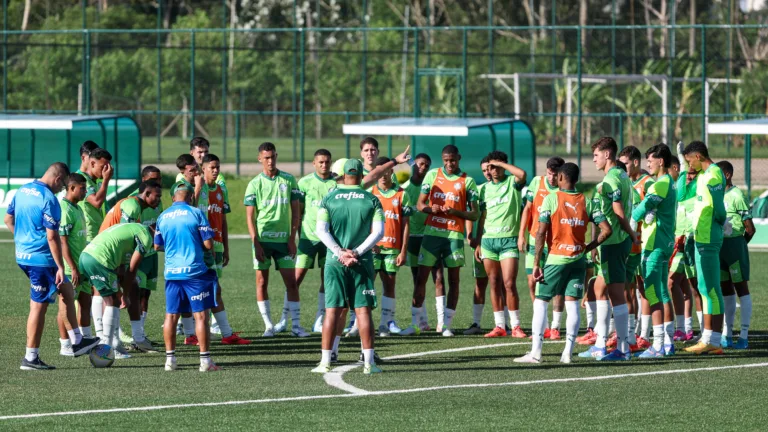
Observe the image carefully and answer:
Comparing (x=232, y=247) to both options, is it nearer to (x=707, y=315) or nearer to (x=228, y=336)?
(x=228, y=336)

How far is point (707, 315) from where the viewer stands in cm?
1293

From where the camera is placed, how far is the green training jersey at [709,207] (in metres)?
12.7

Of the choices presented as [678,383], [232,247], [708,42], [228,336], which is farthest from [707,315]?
[708,42]

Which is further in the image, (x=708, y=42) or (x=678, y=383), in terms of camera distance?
(x=708, y=42)

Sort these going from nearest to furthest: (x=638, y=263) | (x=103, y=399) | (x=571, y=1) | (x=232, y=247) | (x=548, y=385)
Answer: (x=103, y=399) < (x=548, y=385) < (x=638, y=263) < (x=232, y=247) < (x=571, y=1)

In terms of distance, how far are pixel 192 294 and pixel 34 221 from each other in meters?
1.70

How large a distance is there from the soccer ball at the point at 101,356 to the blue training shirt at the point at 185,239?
1085 mm

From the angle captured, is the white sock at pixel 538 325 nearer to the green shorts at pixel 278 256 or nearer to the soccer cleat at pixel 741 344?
the soccer cleat at pixel 741 344

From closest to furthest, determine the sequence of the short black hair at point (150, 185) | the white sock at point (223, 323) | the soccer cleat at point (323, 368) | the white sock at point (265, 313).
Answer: the soccer cleat at point (323, 368)
the short black hair at point (150, 185)
the white sock at point (223, 323)
the white sock at point (265, 313)

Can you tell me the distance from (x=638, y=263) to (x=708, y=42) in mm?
45056

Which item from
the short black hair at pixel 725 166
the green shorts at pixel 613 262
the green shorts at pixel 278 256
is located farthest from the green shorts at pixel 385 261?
the short black hair at pixel 725 166

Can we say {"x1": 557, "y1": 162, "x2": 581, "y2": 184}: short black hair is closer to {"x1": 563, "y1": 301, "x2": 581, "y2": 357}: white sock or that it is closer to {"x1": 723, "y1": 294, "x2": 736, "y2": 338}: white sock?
{"x1": 563, "y1": 301, "x2": 581, "y2": 357}: white sock

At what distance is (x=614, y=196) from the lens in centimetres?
1209

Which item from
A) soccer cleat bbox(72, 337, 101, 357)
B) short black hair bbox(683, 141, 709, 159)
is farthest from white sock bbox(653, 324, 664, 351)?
soccer cleat bbox(72, 337, 101, 357)
